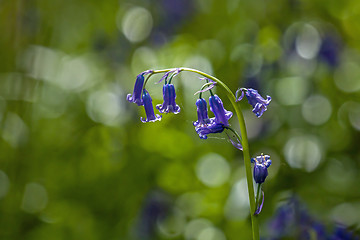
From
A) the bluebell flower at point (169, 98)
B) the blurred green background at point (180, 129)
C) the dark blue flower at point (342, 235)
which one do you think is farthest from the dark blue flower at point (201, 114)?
the blurred green background at point (180, 129)

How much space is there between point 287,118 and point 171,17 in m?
1.69

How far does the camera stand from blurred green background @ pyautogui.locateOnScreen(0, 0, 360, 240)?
3182 mm

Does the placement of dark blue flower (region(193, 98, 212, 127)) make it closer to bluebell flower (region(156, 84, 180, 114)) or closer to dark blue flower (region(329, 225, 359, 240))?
bluebell flower (region(156, 84, 180, 114))

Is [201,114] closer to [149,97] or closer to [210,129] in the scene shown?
[210,129]

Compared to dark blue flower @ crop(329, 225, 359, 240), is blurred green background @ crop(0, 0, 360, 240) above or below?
above

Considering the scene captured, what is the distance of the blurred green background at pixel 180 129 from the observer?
318cm

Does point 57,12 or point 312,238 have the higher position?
point 57,12

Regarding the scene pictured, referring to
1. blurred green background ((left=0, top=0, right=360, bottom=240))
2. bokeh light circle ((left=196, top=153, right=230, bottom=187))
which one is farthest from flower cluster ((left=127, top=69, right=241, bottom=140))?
bokeh light circle ((left=196, top=153, right=230, bottom=187))

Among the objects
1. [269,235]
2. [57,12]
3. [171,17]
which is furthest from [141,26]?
[269,235]

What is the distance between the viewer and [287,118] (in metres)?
3.53

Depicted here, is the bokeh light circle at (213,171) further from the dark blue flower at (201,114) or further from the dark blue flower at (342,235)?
the dark blue flower at (201,114)

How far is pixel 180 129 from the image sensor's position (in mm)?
3549

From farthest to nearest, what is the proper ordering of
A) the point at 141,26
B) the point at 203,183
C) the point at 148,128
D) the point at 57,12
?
the point at 57,12 → the point at 141,26 → the point at 148,128 → the point at 203,183

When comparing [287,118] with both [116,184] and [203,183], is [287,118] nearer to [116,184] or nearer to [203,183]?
[203,183]
